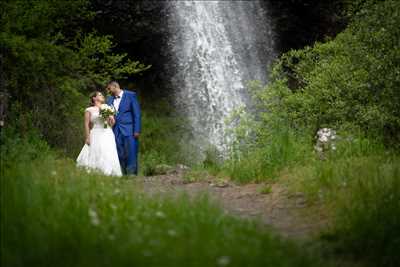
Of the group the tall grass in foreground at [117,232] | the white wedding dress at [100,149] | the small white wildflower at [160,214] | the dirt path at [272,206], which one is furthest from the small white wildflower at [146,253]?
the white wedding dress at [100,149]

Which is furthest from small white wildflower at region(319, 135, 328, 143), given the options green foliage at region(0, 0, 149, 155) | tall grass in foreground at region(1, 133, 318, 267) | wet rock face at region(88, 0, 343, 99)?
wet rock face at region(88, 0, 343, 99)

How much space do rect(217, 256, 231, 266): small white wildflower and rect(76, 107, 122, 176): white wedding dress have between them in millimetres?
6618

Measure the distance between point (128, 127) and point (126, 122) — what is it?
0.10 meters

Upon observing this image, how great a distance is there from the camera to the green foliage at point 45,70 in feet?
34.1

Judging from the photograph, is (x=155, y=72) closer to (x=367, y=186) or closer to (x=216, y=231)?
(x=367, y=186)

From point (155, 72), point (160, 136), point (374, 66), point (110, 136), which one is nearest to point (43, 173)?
point (110, 136)

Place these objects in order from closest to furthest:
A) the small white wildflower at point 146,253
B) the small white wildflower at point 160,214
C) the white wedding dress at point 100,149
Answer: the small white wildflower at point 146,253, the small white wildflower at point 160,214, the white wedding dress at point 100,149

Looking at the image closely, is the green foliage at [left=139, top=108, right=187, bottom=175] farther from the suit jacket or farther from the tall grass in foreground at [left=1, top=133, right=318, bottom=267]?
the tall grass in foreground at [left=1, top=133, right=318, bottom=267]

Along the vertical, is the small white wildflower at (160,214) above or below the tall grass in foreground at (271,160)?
below

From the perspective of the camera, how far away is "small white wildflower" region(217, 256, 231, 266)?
3.42m

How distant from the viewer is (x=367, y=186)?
6.13 meters

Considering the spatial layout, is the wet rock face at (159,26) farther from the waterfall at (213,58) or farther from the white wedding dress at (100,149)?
the white wedding dress at (100,149)

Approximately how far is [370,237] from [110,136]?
21.1ft

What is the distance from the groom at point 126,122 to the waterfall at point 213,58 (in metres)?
9.88
